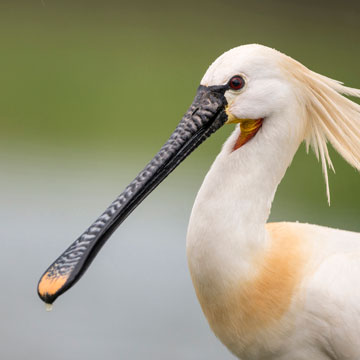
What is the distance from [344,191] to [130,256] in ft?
5.53

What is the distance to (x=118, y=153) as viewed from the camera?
17.2ft

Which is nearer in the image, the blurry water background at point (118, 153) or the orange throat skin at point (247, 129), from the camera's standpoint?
the orange throat skin at point (247, 129)

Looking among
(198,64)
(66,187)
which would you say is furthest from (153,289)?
(198,64)

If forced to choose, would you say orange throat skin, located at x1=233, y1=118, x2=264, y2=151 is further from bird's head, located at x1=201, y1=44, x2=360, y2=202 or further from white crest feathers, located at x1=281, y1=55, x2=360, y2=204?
white crest feathers, located at x1=281, y1=55, x2=360, y2=204

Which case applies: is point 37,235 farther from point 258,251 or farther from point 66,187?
point 258,251

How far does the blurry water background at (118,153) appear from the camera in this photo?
3238 millimetres

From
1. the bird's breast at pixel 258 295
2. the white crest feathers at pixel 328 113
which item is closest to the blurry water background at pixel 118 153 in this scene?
the bird's breast at pixel 258 295

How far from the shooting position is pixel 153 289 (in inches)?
138

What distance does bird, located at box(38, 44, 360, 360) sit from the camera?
155cm

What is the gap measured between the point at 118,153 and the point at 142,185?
3636 millimetres

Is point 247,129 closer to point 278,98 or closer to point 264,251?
point 278,98

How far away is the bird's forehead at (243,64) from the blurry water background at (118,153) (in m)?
1.73

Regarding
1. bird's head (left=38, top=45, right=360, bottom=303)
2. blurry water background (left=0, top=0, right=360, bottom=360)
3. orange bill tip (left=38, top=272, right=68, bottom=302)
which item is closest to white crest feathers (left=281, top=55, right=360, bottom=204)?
bird's head (left=38, top=45, right=360, bottom=303)

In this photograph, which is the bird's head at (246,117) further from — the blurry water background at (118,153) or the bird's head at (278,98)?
the blurry water background at (118,153)
